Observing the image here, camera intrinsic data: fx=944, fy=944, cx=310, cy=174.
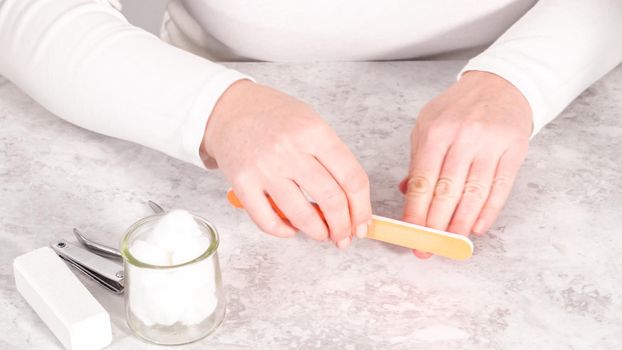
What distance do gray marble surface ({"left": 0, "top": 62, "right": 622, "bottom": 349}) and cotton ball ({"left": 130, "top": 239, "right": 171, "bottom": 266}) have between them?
9 centimetres

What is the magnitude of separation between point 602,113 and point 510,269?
0.40 metres

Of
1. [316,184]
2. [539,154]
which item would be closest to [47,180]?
[316,184]

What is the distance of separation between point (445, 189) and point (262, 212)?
210 millimetres

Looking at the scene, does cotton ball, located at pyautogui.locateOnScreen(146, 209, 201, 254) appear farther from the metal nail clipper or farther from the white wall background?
the white wall background

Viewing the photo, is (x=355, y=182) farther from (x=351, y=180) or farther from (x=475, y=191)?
(x=475, y=191)

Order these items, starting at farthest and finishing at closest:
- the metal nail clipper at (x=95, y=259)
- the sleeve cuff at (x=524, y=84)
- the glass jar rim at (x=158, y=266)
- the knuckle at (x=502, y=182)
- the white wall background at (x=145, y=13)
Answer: the white wall background at (x=145, y=13) < the sleeve cuff at (x=524, y=84) < the knuckle at (x=502, y=182) < the metal nail clipper at (x=95, y=259) < the glass jar rim at (x=158, y=266)

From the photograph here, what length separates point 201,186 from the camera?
1.15 meters

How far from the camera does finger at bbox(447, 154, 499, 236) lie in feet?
3.43

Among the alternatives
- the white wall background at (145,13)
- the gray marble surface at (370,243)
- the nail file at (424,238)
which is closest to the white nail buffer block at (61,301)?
the gray marble surface at (370,243)

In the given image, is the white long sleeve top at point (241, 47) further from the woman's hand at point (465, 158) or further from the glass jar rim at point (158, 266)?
the glass jar rim at point (158, 266)

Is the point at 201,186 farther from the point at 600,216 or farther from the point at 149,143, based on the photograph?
the point at 600,216

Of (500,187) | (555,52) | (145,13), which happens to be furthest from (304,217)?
(145,13)

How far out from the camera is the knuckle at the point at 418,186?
3.45ft

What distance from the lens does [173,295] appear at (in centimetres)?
88
